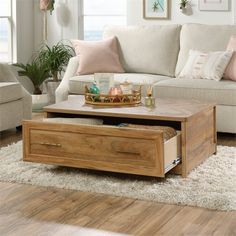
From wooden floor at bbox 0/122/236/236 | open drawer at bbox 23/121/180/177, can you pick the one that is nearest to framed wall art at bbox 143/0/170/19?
open drawer at bbox 23/121/180/177

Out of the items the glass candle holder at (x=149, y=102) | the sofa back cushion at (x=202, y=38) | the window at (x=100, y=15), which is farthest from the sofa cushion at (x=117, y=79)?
the window at (x=100, y=15)

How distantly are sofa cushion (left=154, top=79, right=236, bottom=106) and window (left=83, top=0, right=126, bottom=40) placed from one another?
1.64 metres

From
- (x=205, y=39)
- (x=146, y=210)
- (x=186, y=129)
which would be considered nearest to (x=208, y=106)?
(x=186, y=129)

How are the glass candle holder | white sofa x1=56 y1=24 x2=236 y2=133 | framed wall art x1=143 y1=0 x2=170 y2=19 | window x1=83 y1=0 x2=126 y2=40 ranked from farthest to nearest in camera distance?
window x1=83 y1=0 x2=126 y2=40
framed wall art x1=143 y1=0 x2=170 y2=19
white sofa x1=56 y1=24 x2=236 y2=133
the glass candle holder

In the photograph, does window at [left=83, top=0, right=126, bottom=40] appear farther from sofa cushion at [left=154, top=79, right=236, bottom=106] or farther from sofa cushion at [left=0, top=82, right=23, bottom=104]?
sofa cushion at [left=0, top=82, right=23, bottom=104]

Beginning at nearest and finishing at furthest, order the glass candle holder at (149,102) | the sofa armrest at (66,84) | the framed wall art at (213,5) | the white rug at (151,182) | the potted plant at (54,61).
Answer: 1. the white rug at (151,182)
2. the glass candle holder at (149,102)
3. the sofa armrest at (66,84)
4. the framed wall art at (213,5)
5. the potted plant at (54,61)

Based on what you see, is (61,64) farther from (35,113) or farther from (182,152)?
(182,152)

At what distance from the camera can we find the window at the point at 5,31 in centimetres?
675

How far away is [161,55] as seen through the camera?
5.76 metres

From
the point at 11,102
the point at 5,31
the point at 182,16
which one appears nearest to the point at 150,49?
the point at 182,16

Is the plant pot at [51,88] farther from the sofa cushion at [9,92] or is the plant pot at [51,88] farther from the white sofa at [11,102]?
the sofa cushion at [9,92]

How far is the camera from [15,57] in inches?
267

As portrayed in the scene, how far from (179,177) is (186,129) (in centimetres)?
30

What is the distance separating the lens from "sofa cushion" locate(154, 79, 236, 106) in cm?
491
